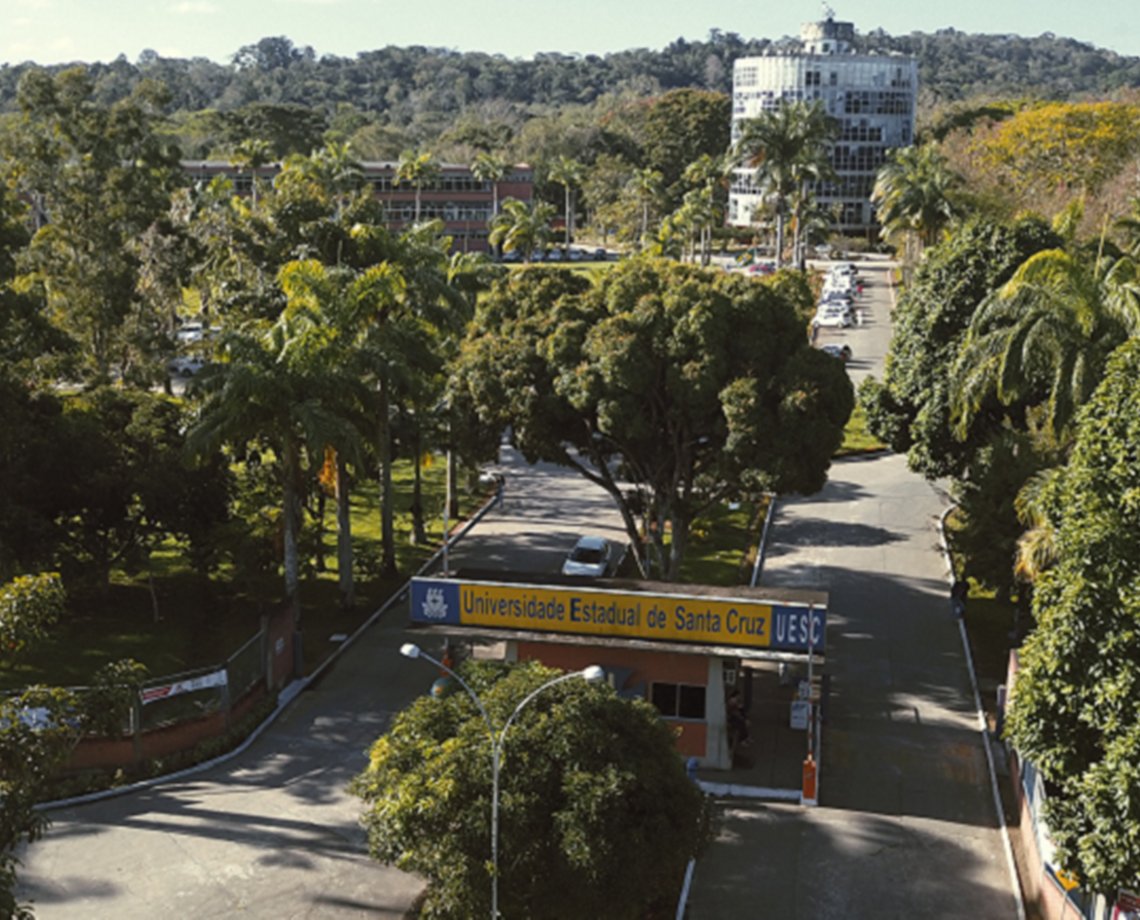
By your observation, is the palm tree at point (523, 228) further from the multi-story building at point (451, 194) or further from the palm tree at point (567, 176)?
the palm tree at point (567, 176)

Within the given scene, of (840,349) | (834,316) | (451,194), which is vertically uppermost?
(451,194)

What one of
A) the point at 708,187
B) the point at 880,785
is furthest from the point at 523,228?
the point at 880,785

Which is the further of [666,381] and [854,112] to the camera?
[854,112]

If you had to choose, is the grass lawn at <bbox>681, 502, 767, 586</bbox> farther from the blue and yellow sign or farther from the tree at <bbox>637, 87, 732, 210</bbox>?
the tree at <bbox>637, 87, 732, 210</bbox>

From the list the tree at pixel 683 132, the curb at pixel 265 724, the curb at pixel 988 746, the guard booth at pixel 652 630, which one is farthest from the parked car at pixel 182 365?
the tree at pixel 683 132

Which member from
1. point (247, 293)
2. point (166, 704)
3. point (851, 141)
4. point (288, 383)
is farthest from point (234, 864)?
point (851, 141)

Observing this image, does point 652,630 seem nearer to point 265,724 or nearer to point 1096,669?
point 265,724

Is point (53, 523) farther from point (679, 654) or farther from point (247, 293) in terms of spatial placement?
point (679, 654)

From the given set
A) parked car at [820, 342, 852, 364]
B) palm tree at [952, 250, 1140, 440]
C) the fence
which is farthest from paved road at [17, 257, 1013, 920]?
parked car at [820, 342, 852, 364]
